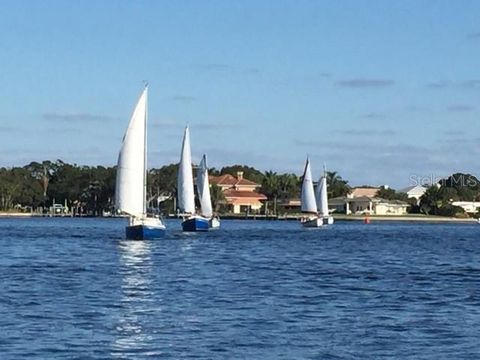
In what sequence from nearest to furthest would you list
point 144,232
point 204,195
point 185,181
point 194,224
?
point 144,232
point 185,181
point 194,224
point 204,195

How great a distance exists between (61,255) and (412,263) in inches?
662

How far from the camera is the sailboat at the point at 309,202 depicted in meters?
129

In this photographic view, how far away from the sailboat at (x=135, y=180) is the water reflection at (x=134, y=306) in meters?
12.3

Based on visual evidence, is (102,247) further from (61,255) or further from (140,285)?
(140,285)

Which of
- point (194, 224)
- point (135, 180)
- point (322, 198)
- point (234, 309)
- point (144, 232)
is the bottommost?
point (234, 309)

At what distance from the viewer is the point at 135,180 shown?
7038 centimetres

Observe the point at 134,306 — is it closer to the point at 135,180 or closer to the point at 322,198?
the point at 135,180

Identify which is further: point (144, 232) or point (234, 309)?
point (144, 232)

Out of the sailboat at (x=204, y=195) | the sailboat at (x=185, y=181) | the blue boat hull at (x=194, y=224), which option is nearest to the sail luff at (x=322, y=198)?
the sailboat at (x=204, y=195)

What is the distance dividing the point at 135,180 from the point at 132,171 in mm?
542

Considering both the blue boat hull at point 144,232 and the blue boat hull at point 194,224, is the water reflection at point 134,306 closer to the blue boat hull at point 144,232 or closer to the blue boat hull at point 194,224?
the blue boat hull at point 144,232

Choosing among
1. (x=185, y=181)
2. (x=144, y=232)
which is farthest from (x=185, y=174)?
(x=144, y=232)

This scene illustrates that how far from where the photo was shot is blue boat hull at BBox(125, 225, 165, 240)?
71.3m

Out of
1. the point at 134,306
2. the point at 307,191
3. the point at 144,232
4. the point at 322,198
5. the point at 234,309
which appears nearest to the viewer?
the point at 234,309
